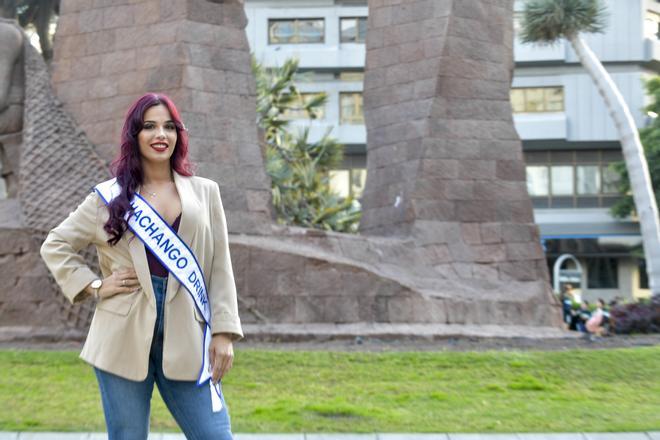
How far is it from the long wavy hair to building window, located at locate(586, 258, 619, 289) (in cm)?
4135

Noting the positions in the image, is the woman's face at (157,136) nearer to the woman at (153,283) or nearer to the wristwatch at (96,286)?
the woman at (153,283)

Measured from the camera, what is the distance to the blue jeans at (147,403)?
12.2 feet

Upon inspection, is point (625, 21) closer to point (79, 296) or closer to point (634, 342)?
point (634, 342)

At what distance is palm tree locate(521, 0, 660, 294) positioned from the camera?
2139 cm

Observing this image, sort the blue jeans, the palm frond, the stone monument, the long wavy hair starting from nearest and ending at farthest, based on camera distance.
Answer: the blue jeans < the long wavy hair < the stone monument < the palm frond

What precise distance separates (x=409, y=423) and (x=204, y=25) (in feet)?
24.1

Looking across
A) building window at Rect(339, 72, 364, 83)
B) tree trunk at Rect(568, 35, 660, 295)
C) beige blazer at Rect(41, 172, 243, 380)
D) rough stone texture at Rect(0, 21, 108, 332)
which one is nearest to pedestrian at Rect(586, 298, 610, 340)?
tree trunk at Rect(568, 35, 660, 295)

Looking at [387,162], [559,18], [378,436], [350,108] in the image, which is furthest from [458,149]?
[350,108]

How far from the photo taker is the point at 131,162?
12.9ft

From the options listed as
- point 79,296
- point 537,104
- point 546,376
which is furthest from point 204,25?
point 537,104

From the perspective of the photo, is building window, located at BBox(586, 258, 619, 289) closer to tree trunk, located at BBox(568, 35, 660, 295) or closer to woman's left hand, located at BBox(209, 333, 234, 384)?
tree trunk, located at BBox(568, 35, 660, 295)

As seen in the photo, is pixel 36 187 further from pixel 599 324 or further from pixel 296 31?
pixel 296 31

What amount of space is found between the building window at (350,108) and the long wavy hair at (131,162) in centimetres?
3707

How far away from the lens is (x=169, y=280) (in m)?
3.77
